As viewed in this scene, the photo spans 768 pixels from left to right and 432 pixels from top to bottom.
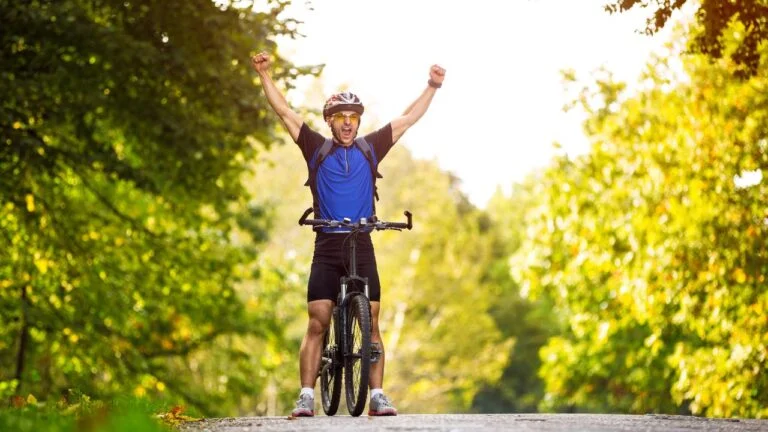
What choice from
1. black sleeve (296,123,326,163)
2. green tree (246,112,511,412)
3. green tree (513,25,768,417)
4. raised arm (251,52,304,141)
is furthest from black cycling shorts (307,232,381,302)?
green tree (246,112,511,412)

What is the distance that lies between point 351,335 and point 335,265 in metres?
0.49

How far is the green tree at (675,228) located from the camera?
20.5 meters

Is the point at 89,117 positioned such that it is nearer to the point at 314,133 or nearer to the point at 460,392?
the point at 314,133

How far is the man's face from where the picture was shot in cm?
877

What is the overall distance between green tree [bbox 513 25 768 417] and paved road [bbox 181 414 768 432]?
1126cm

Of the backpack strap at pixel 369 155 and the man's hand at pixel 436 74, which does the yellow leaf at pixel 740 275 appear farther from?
the backpack strap at pixel 369 155

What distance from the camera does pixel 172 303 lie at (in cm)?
2188

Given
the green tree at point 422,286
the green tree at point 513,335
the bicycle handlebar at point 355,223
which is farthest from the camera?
the green tree at point 513,335

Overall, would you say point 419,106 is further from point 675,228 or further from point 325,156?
point 675,228

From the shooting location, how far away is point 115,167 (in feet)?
50.6

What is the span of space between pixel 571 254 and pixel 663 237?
14.0 feet

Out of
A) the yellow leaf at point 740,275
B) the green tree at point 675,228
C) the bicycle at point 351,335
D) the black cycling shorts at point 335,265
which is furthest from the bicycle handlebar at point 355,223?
the yellow leaf at point 740,275

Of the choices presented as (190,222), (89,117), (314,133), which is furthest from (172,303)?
(314,133)

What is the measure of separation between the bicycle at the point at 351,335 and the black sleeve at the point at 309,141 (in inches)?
15.7
